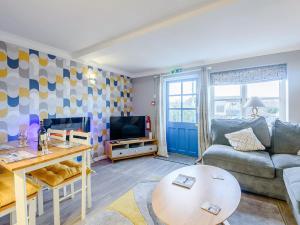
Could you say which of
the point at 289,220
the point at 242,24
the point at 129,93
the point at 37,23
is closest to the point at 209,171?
the point at 289,220

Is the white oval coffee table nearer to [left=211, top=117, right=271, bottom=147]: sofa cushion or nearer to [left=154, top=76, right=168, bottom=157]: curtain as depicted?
[left=211, top=117, right=271, bottom=147]: sofa cushion

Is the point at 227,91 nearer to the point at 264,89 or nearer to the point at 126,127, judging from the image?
the point at 264,89

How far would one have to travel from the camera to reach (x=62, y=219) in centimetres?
180

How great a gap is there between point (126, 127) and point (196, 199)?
2848 millimetres

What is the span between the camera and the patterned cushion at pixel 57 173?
1.63 metres

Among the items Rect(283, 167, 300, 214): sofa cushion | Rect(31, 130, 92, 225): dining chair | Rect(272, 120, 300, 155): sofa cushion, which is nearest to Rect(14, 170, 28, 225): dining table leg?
Rect(31, 130, 92, 225): dining chair

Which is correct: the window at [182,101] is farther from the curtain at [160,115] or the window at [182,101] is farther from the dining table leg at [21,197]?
the dining table leg at [21,197]

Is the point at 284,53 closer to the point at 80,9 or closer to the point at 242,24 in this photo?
the point at 242,24

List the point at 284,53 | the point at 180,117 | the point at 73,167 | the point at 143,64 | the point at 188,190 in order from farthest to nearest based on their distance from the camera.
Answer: the point at 180,117, the point at 143,64, the point at 284,53, the point at 73,167, the point at 188,190

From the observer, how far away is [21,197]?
1.29 meters

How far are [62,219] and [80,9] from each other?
7.55ft

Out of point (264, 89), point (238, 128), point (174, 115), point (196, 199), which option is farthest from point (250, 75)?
point (196, 199)

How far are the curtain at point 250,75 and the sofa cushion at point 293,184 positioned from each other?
70.8 inches

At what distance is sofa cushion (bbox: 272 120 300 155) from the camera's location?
2.51m
